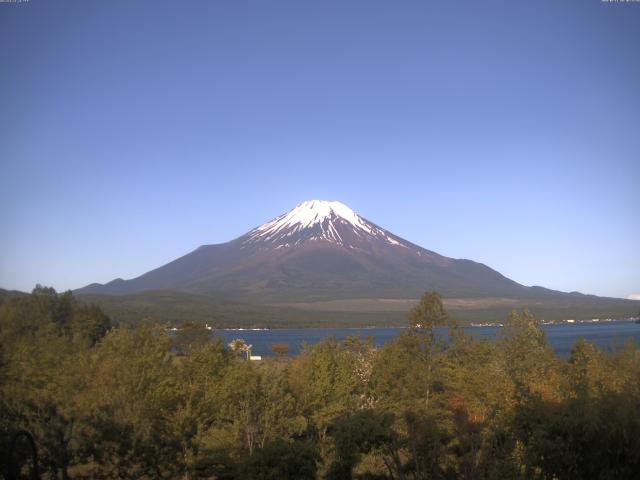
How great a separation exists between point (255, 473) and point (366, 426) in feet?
12.9

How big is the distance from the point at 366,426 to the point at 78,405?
8479 mm

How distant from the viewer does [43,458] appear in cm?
1416

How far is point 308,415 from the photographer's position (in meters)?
24.0

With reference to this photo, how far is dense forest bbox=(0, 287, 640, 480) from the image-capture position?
11.9 meters

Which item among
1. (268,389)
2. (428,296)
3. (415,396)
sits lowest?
(415,396)

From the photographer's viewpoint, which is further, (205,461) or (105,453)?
(205,461)

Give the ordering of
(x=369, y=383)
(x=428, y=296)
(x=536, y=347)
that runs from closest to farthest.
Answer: (x=369, y=383) < (x=536, y=347) < (x=428, y=296)

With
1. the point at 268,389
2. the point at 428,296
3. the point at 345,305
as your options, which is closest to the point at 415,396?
the point at 428,296

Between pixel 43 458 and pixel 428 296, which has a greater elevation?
pixel 428 296

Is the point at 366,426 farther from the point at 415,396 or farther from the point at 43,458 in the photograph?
the point at 415,396

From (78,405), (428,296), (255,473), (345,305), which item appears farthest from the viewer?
(345,305)

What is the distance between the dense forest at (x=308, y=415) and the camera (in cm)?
1195

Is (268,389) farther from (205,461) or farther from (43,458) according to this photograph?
(43,458)

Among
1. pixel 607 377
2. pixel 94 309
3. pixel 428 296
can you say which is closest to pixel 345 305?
pixel 94 309
